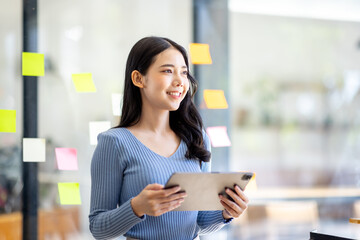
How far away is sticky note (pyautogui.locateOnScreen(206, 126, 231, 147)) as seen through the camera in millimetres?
2625

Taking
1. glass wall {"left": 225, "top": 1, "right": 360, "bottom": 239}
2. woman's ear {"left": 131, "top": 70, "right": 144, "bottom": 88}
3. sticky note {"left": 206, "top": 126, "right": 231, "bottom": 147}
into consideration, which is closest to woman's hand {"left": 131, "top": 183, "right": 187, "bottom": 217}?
woman's ear {"left": 131, "top": 70, "right": 144, "bottom": 88}

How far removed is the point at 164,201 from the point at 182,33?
60.4 inches

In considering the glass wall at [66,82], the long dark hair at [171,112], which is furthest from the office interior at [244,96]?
the long dark hair at [171,112]

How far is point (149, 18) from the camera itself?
2.58m

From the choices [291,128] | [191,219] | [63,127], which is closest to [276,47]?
[291,128]

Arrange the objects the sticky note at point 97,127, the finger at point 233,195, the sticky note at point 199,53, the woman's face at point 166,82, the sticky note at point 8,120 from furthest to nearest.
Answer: the sticky note at point 199,53 < the sticky note at point 97,127 < the sticky note at point 8,120 < the woman's face at point 166,82 < the finger at point 233,195

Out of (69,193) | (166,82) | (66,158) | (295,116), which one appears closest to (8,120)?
(66,158)

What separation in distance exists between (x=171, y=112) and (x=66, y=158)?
0.83 metres

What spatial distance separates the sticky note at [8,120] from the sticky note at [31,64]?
194 mm

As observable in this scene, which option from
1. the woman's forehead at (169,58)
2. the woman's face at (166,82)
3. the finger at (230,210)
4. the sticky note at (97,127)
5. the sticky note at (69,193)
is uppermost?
the woman's forehead at (169,58)

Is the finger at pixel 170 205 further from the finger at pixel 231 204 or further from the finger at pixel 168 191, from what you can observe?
the finger at pixel 231 204

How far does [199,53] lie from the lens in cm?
263

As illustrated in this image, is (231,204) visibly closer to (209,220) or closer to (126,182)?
(209,220)

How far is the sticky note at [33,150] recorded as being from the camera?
218cm
